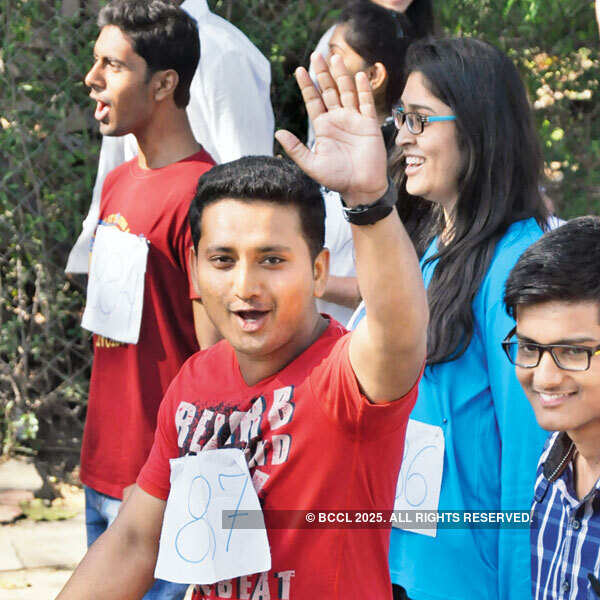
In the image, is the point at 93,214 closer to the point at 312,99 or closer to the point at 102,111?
the point at 102,111

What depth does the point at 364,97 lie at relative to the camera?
1437 mm

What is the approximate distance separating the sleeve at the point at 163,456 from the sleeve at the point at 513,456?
2.34ft

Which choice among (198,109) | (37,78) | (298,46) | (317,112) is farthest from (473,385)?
(37,78)

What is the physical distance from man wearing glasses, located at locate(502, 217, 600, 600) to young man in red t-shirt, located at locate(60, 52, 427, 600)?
311mm

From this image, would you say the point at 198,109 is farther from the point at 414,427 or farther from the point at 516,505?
the point at 516,505

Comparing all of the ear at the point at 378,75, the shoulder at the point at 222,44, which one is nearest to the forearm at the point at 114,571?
the ear at the point at 378,75

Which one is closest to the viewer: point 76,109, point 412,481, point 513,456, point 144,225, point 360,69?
point 513,456

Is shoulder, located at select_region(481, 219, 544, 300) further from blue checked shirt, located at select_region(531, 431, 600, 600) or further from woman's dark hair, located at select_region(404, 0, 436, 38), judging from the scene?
woman's dark hair, located at select_region(404, 0, 436, 38)

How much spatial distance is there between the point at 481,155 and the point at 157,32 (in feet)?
4.14

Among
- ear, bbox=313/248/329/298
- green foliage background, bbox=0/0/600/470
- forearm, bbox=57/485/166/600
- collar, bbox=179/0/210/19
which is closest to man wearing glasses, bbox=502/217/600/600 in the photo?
ear, bbox=313/248/329/298

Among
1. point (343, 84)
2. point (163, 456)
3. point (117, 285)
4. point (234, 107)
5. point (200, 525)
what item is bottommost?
point (200, 525)

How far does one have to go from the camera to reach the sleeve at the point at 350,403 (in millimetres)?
1556

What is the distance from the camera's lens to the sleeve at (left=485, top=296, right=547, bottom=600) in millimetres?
2068

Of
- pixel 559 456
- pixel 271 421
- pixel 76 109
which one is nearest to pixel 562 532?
pixel 559 456
